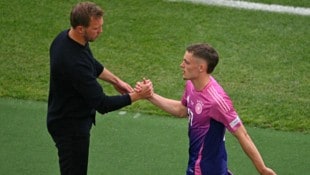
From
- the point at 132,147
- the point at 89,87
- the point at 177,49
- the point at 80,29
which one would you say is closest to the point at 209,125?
the point at 89,87

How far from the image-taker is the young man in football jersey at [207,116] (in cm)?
538

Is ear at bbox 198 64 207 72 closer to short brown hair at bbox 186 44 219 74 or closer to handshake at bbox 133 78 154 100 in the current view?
short brown hair at bbox 186 44 219 74

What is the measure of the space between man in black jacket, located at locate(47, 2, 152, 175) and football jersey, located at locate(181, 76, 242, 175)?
0.64m

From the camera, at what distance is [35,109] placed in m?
8.88

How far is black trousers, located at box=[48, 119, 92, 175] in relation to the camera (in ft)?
19.2

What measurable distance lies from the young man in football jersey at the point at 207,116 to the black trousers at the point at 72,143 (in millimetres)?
891

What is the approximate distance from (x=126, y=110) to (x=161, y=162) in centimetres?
150

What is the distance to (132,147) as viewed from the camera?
7816 mm

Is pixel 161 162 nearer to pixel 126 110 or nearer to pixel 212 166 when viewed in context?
pixel 126 110

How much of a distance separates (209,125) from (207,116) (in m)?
0.08

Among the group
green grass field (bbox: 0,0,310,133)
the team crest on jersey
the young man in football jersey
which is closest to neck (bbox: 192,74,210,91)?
the young man in football jersey

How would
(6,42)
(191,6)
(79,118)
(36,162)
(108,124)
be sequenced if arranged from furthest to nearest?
(191,6)
(6,42)
(108,124)
(36,162)
(79,118)

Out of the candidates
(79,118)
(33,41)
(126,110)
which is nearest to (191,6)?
(33,41)

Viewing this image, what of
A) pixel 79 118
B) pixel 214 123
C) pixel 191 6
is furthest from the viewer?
pixel 191 6
